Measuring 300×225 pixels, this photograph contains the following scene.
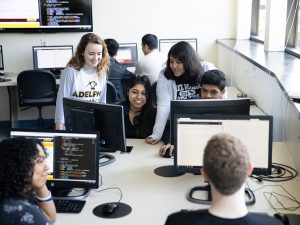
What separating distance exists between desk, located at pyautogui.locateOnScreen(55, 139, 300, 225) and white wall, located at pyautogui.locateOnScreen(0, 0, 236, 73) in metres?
3.25

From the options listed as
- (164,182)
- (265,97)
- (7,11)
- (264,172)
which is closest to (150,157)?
(164,182)

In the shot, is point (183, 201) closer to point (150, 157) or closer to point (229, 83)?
point (150, 157)

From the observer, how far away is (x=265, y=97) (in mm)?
3439

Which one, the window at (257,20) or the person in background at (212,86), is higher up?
the window at (257,20)

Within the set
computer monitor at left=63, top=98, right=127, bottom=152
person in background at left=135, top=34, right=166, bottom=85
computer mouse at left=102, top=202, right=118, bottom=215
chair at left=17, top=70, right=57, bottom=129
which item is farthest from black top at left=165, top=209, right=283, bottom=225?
chair at left=17, top=70, right=57, bottom=129

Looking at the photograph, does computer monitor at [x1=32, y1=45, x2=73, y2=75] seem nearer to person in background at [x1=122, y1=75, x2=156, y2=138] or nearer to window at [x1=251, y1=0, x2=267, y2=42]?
window at [x1=251, y1=0, x2=267, y2=42]

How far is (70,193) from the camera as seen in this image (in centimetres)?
207

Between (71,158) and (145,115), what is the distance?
96cm

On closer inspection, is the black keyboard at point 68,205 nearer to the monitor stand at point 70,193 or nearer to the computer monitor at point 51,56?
the monitor stand at point 70,193

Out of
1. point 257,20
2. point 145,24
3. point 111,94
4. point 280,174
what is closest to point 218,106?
point 280,174

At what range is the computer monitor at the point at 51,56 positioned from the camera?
5273mm

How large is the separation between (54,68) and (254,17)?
2.78 m

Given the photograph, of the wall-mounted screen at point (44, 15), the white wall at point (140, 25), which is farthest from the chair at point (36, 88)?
the wall-mounted screen at point (44, 15)

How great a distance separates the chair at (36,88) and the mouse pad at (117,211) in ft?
10.2
